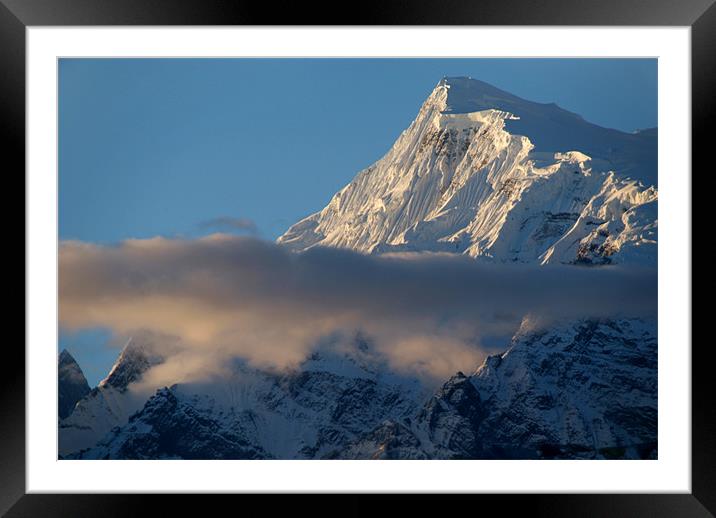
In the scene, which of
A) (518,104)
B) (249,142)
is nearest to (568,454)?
(518,104)

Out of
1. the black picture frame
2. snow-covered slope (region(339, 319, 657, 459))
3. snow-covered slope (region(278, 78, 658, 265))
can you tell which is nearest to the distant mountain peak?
snow-covered slope (region(278, 78, 658, 265))

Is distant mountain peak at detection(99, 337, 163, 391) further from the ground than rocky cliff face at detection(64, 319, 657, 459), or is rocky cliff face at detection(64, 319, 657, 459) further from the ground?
distant mountain peak at detection(99, 337, 163, 391)

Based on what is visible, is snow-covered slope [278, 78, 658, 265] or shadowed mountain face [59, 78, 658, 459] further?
shadowed mountain face [59, 78, 658, 459]

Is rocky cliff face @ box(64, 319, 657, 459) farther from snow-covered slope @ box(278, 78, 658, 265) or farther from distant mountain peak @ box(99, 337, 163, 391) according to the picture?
snow-covered slope @ box(278, 78, 658, 265)

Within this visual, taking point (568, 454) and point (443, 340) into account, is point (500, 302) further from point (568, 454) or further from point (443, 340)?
point (568, 454)

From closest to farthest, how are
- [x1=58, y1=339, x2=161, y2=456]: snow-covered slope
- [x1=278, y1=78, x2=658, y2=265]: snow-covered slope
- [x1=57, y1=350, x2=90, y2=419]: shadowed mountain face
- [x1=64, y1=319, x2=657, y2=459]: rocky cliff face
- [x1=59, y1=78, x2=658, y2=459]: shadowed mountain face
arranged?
[x1=278, y1=78, x2=658, y2=265]: snow-covered slope → [x1=59, y1=78, x2=658, y2=459]: shadowed mountain face → [x1=64, y1=319, x2=657, y2=459]: rocky cliff face → [x1=57, y1=350, x2=90, y2=419]: shadowed mountain face → [x1=58, y1=339, x2=161, y2=456]: snow-covered slope

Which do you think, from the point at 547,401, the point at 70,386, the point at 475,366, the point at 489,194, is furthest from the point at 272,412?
the point at 489,194

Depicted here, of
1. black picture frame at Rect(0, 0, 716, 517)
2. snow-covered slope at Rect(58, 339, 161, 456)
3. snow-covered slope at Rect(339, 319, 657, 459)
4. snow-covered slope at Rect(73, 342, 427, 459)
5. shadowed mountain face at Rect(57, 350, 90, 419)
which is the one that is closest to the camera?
black picture frame at Rect(0, 0, 716, 517)
